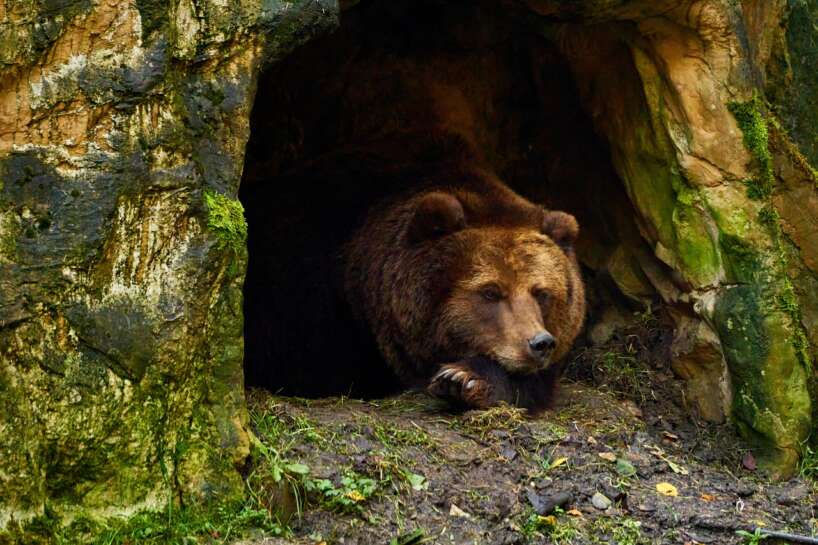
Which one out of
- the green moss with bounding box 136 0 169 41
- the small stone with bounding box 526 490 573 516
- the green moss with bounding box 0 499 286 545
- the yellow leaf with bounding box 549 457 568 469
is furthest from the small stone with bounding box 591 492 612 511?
the green moss with bounding box 136 0 169 41

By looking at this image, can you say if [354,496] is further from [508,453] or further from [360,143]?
[360,143]

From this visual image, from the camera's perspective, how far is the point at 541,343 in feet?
21.1

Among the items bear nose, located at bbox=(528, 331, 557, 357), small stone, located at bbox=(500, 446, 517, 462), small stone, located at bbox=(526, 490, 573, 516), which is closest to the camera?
small stone, located at bbox=(526, 490, 573, 516)

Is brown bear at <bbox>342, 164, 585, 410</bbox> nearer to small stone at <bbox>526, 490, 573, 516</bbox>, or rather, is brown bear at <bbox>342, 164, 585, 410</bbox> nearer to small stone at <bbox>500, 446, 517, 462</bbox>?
small stone at <bbox>500, 446, 517, 462</bbox>

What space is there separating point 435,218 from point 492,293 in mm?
662

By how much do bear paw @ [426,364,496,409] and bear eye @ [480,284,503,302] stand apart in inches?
19.7

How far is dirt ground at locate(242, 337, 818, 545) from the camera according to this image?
192 inches

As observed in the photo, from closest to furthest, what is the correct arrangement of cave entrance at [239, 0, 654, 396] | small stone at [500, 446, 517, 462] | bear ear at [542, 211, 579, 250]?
small stone at [500, 446, 517, 462] → bear ear at [542, 211, 579, 250] → cave entrance at [239, 0, 654, 396]

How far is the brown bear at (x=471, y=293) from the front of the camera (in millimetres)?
6613

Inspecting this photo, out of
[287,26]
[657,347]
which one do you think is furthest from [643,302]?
[287,26]

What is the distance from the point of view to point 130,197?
4.54 metres

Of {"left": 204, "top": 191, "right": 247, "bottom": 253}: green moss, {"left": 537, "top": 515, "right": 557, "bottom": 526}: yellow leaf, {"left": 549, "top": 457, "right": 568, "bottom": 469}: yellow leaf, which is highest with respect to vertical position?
{"left": 204, "top": 191, "right": 247, "bottom": 253}: green moss

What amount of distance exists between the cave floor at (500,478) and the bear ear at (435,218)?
111cm

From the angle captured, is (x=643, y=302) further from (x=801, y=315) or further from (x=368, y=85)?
(x=368, y=85)
